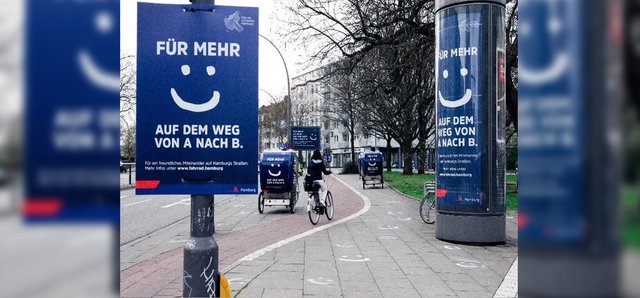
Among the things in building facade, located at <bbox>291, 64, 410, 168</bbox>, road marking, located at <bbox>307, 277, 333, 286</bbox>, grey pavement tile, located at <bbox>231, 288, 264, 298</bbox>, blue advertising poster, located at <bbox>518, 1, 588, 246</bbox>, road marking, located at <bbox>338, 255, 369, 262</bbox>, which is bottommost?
road marking, located at <bbox>338, 255, 369, 262</bbox>

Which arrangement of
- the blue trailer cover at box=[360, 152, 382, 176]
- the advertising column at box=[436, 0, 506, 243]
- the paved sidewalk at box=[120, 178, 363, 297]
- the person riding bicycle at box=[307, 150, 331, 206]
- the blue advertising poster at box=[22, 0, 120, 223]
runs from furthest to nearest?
the blue trailer cover at box=[360, 152, 382, 176], the person riding bicycle at box=[307, 150, 331, 206], the advertising column at box=[436, 0, 506, 243], the paved sidewalk at box=[120, 178, 363, 297], the blue advertising poster at box=[22, 0, 120, 223]

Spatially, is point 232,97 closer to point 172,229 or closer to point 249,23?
point 249,23

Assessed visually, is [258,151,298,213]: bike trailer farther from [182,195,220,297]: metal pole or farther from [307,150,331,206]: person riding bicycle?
[182,195,220,297]: metal pole

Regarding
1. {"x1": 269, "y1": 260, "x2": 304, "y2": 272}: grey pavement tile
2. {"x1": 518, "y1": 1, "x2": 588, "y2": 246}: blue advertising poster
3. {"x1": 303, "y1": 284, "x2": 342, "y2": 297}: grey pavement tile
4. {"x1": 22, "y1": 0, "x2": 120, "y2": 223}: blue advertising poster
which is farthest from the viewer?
{"x1": 269, "y1": 260, "x2": 304, "y2": 272}: grey pavement tile

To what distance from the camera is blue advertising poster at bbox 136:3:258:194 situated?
8.13ft

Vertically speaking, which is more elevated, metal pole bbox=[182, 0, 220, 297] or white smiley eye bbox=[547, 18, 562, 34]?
white smiley eye bbox=[547, 18, 562, 34]

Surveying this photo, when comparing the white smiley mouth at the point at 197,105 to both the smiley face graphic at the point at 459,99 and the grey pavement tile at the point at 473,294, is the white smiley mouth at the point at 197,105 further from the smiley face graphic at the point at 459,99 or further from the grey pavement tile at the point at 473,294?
the smiley face graphic at the point at 459,99

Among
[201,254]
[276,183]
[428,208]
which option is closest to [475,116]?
[428,208]

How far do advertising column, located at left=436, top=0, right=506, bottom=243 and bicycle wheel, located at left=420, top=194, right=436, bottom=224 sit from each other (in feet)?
9.36

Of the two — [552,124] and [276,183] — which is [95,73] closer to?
[552,124]

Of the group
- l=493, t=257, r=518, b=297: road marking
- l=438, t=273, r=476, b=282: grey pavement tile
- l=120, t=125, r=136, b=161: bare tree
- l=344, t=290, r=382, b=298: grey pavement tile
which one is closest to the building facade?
l=438, t=273, r=476, b=282: grey pavement tile

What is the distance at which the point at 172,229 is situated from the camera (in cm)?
1100

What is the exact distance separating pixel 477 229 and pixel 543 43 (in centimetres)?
803

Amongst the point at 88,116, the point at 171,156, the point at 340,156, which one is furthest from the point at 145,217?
the point at 340,156
